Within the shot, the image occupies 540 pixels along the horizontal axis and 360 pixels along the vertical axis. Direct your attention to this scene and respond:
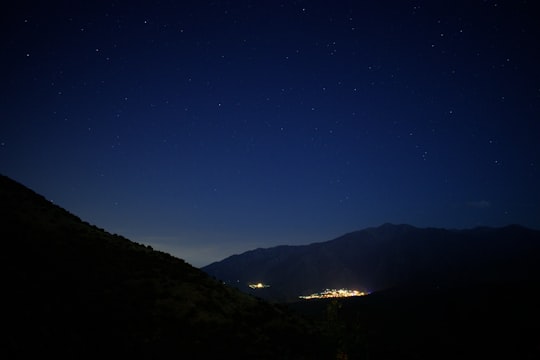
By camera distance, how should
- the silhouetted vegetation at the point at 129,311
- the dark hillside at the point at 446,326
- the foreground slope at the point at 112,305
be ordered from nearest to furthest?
the foreground slope at the point at 112,305 → the silhouetted vegetation at the point at 129,311 → the dark hillside at the point at 446,326

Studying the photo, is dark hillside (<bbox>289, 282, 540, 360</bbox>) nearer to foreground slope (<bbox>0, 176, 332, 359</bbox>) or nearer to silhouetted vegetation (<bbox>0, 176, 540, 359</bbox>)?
silhouetted vegetation (<bbox>0, 176, 540, 359</bbox>)

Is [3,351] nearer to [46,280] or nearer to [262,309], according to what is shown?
[46,280]

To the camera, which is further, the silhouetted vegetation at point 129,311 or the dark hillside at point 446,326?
the dark hillside at point 446,326

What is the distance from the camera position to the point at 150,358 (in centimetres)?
1873

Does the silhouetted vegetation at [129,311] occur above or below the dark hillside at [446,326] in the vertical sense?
above

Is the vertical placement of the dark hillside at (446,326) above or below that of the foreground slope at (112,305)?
below

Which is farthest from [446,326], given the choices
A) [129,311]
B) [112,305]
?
[112,305]

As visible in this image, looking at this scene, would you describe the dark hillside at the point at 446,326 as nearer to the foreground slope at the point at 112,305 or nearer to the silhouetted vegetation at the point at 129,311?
the silhouetted vegetation at the point at 129,311

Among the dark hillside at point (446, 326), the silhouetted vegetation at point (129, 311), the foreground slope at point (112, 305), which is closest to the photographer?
the foreground slope at point (112, 305)

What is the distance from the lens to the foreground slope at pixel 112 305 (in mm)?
18531

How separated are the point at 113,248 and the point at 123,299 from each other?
11.6 m

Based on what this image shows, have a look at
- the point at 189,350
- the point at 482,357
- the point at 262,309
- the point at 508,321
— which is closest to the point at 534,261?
the point at 508,321

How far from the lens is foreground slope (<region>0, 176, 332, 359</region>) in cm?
1853

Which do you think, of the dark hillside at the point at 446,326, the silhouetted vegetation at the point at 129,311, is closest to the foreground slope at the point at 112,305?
the silhouetted vegetation at the point at 129,311
